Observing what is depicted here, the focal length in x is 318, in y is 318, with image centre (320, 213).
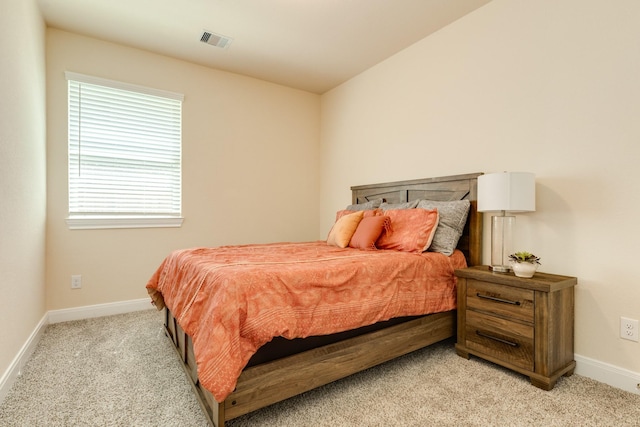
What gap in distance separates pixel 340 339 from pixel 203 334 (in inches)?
29.9

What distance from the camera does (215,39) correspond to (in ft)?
10.0

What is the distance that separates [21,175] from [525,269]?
131 inches

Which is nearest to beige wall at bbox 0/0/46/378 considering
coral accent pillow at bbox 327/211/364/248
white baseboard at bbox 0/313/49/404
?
white baseboard at bbox 0/313/49/404

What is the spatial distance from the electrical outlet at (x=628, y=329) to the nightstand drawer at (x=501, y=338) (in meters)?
0.54

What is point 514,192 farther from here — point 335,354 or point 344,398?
point 344,398

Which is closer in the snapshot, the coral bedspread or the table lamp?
the coral bedspread

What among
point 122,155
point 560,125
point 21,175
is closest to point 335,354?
point 560,125

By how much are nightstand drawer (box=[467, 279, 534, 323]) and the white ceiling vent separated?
301 cm

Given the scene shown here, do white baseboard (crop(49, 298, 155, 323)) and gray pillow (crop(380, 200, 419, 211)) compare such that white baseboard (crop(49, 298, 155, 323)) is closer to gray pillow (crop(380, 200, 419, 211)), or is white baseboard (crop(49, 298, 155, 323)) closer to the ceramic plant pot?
gray pillow (crop(380, 200, 419, 211))

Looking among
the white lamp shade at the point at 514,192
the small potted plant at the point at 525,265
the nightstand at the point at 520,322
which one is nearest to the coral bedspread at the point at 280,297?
the nightstand at the point at 520,322

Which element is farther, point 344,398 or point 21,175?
point 21,175

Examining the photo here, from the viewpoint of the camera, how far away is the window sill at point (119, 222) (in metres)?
2.99

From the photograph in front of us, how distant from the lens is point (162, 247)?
3410 millimetres

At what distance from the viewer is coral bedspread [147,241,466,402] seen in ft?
4.47
